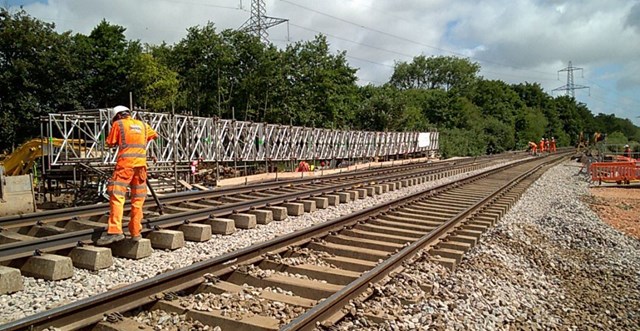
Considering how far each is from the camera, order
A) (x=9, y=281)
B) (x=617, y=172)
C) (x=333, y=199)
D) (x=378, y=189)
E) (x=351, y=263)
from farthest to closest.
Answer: (x=617, y=172)
(x=378, y=189)
(x=333, y=199)
(x=351, y=263)
(x=9, y=281)

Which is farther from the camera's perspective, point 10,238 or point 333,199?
point 333,199

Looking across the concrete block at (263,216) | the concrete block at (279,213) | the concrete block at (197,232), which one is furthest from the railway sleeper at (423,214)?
the concrete block at (197,232)

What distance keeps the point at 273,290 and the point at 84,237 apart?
258cm

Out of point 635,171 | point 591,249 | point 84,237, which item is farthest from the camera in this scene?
point 635,171

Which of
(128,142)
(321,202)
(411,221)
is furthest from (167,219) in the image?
(411,221)

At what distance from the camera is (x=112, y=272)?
5.39 meters

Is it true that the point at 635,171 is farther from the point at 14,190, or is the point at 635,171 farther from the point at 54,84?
the point at 54,84

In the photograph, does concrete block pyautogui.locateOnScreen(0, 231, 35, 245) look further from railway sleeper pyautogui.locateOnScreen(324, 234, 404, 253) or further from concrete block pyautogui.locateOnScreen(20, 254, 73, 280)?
→ railway sleeper pyautogui.locateOnScreen(324, 234, 404, 253)

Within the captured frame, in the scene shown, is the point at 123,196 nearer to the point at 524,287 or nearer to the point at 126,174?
the point at 126,174

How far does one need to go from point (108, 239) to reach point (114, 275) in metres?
0.69

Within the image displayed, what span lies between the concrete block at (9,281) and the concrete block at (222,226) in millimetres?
3010

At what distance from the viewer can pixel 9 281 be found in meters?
4.61

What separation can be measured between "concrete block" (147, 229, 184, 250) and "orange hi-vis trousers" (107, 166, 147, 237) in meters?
0.40

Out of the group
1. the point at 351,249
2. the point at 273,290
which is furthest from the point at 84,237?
the point at 351,249
